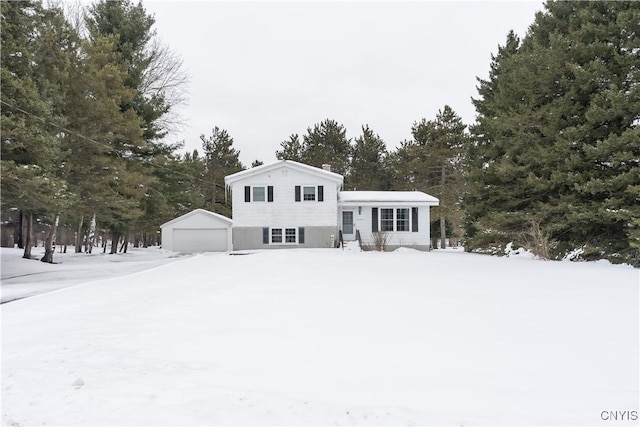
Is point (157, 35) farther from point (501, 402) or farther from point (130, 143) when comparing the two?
point (501, 402)

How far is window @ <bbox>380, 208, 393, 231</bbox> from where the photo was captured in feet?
83.7

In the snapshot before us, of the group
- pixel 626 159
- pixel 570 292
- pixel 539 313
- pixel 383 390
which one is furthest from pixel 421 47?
pixel 383 390

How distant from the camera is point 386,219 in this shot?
25.5 metres

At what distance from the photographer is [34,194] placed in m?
14.1

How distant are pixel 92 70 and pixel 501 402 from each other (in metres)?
24.3

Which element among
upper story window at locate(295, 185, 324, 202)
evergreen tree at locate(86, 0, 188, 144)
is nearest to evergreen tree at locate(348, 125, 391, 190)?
upper story window at locate(295, 185, 324, 202)

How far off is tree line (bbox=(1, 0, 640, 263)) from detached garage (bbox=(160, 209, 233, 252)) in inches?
121

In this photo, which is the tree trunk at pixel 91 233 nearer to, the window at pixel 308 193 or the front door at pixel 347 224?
the window at pixel 308 193

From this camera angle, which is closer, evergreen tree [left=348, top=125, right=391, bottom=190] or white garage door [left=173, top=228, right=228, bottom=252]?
white garage door [left=173, top=228, right=228, bottom=252]

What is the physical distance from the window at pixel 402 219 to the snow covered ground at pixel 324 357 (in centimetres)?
1692

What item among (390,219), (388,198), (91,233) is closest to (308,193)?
(388,198)

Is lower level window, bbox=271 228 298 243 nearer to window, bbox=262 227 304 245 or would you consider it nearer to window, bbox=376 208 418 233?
window, bbox=262 227 304 245

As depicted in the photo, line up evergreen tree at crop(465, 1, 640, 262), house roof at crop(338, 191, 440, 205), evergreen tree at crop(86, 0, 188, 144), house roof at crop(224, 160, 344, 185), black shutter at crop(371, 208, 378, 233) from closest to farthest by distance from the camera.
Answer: evergreen tree at crop(465, 1, 640, 262) < house roof at crop(224, 160, 344, 185) < house roof at crop(338, 191, 440, 205) < black shutter at crop(371, 208, 378, 233) < evergreen tree at crop(86, 0, 188, 144)

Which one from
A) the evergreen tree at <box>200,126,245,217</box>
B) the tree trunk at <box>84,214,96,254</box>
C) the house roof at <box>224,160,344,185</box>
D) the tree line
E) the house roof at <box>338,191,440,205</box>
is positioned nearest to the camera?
the tree line
